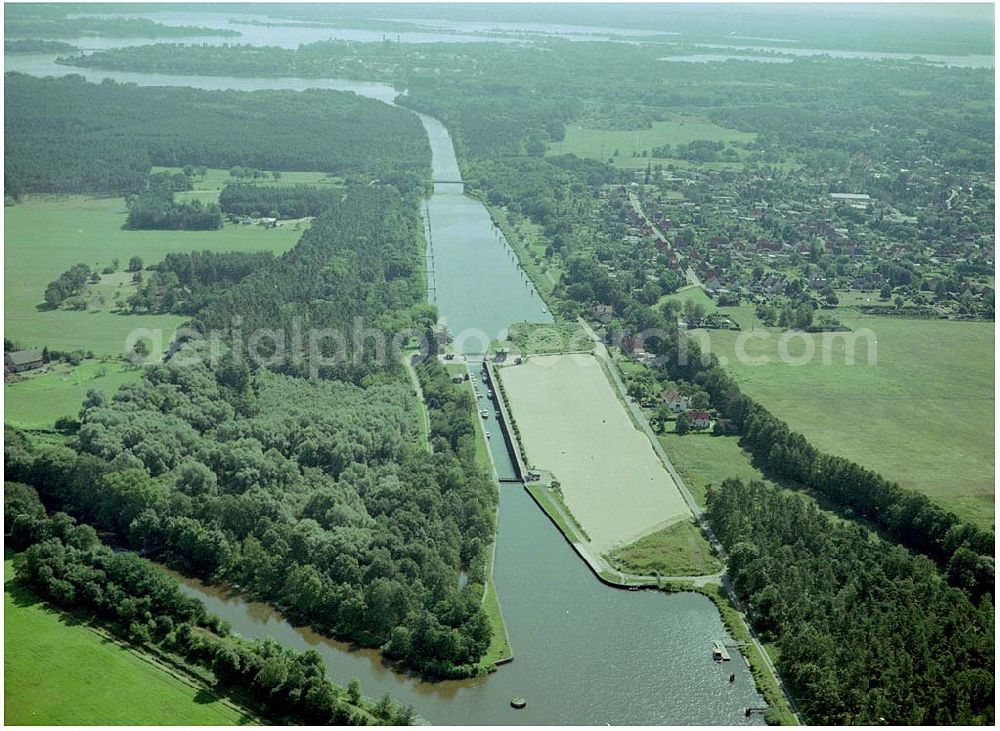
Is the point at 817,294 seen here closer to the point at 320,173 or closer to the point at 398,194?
the point at 398,194

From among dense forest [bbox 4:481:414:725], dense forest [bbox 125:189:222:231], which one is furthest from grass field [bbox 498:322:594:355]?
dense forest [bbox 125:189:222:231]

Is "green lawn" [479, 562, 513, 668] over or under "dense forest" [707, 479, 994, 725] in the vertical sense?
under

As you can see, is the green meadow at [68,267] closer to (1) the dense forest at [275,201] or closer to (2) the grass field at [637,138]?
(1) the dense forest at [275,201]

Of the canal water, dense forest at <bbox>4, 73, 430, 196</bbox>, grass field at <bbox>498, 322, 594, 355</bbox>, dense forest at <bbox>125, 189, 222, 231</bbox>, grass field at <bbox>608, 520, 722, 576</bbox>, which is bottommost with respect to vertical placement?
the canal water

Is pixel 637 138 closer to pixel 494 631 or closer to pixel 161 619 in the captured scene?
pixel 494 631

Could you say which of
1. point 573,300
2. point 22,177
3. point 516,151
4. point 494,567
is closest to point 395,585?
point 494,567

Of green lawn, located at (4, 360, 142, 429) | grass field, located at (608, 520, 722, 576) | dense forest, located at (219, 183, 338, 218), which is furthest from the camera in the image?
dense forest, located at (219, 183, 338, 218)

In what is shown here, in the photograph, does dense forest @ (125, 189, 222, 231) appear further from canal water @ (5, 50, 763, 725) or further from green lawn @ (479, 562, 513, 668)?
green lawn @ (479, 562, 513, 668)
